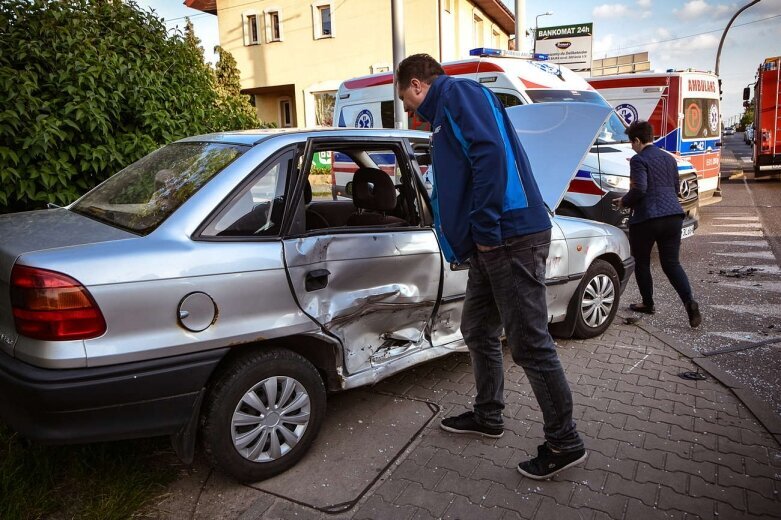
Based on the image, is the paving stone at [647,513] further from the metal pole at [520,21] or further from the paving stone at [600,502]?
the metal pole at [520,21]

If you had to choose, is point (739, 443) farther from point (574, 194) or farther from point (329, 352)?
point (574, 194)

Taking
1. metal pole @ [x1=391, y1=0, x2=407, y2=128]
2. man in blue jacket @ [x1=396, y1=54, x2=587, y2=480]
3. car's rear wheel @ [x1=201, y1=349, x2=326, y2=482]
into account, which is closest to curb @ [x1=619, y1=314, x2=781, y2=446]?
man in blue jacket @ [x1=396, y1=54, x2=587, y2=480]

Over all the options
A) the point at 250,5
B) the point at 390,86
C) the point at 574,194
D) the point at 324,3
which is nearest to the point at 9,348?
the point at 574,194

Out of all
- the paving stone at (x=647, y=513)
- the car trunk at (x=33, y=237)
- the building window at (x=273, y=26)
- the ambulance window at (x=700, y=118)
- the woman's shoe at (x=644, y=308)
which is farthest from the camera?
the building window at (x=273, y=26)

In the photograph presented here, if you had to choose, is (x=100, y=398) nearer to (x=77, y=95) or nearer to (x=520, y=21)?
(x=77, y=95)

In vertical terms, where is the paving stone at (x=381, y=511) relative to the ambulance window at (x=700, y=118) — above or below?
below

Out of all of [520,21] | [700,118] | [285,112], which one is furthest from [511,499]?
[285,112]

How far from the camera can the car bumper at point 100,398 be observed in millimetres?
2400

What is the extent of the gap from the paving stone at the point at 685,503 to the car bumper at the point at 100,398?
218cm

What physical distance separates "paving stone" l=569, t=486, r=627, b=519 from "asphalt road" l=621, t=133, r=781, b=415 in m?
1.59

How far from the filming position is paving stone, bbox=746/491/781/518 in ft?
8.84

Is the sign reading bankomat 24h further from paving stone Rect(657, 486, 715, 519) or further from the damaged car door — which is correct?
paving stone Rect(657, 486, 715, 519)

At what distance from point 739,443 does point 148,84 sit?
4826mm

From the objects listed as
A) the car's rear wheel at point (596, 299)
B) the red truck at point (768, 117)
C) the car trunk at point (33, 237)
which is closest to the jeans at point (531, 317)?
the car trunk at point (33, 237)
